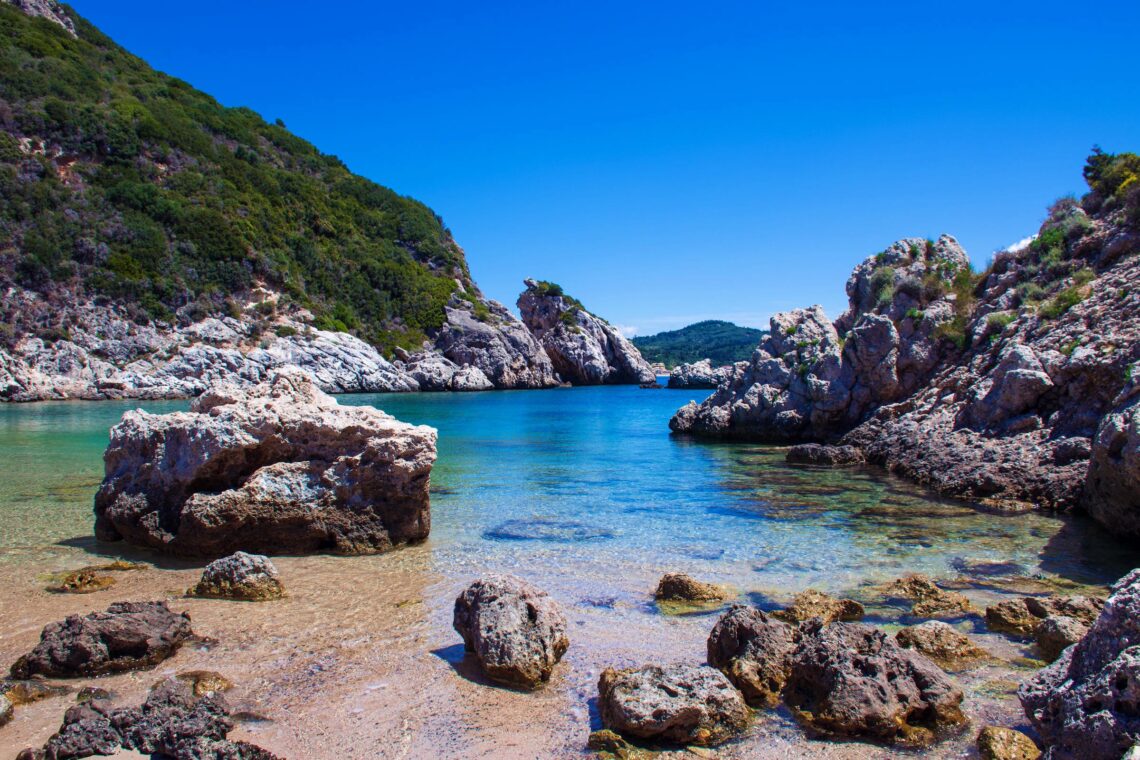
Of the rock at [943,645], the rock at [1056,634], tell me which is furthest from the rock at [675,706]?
the rock at [1056,634]

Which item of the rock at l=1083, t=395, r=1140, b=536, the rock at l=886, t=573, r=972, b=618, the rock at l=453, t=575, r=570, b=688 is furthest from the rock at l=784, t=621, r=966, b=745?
the rock at l=1083, t=395, r=1140, b=536

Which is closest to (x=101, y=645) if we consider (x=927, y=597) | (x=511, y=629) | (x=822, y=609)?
(x=511, y=629)

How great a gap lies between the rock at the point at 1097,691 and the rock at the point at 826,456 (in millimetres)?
16998

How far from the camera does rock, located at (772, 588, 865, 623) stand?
7738 mm

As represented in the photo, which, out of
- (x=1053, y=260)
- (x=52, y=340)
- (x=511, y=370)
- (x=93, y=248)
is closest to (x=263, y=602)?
(x=1053, y=260)

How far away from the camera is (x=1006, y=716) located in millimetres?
5441

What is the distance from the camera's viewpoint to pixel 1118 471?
10977mm

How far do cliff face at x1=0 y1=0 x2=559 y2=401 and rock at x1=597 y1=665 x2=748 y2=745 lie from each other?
183 feet

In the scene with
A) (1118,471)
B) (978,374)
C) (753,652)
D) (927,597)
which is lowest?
(927,597)

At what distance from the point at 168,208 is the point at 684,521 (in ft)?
226

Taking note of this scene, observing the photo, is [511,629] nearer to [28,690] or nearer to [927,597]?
[28,690]

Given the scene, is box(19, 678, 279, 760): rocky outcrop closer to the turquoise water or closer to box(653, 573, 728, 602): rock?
box(653, 573, 728, 602): rock

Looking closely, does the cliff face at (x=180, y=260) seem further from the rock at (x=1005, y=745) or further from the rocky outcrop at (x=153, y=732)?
the rock at (x=1005, y=745)

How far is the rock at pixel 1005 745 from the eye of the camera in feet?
15.6
